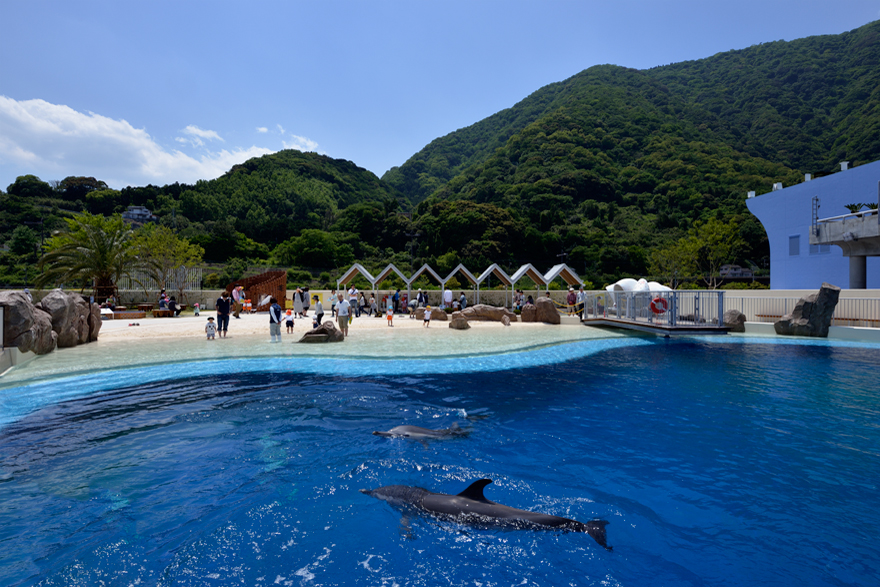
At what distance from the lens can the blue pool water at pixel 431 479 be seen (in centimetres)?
347

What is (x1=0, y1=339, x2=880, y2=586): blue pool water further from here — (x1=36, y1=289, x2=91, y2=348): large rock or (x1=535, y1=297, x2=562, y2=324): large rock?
(x1=535, y1=297, x2=562, y2=324): large rock

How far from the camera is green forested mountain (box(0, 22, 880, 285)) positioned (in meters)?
59.0

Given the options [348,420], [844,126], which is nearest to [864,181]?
[348,420]

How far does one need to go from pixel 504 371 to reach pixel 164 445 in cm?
691

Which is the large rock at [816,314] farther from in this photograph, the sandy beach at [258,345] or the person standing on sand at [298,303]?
the person standing on sand at [298,303]

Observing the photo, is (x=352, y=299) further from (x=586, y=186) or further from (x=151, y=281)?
(x=586, y=186)

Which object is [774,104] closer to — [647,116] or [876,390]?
[647,116]

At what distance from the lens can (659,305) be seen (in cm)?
1577

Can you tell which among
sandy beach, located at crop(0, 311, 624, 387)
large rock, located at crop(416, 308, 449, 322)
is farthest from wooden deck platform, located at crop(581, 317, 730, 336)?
large rock, located at crop(416, 308, 449, 322)

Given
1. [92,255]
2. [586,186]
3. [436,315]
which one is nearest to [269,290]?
[92,255]

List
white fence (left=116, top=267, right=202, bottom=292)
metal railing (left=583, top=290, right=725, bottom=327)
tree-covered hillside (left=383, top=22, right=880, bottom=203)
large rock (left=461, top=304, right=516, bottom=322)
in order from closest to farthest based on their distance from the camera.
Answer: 1. metal railing (left=583, top=290, right=725, bottom=327)
2. large rock (left=461, top=304, right=516, bottom=322)
3. white fence (left=116, top=267, right=202, bottom=292)
4. tree-covered hillside (left=383, top=22, right=880, bottom=203)

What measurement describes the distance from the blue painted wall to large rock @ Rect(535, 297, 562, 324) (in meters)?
19.6

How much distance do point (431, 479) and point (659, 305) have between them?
13.6 metres

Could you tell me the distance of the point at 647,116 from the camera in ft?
264
